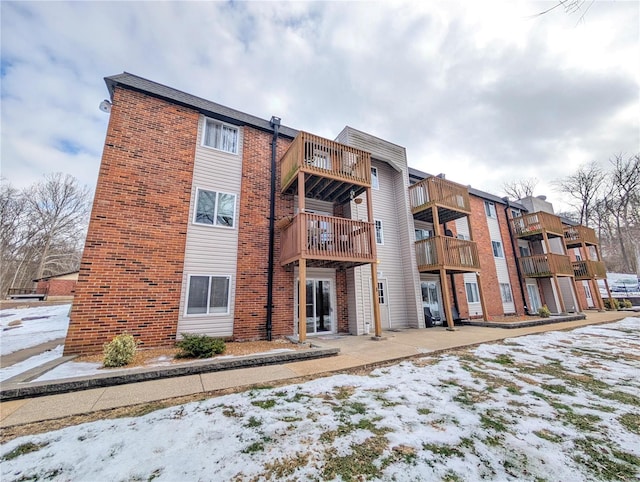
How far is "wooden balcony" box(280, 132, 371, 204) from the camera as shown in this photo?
823 centimetres

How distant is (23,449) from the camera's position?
2318 millimetres

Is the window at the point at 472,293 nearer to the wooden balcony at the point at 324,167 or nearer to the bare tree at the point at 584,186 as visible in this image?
the wooden balcony at the point at 324,167

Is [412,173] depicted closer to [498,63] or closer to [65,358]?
[498,63]

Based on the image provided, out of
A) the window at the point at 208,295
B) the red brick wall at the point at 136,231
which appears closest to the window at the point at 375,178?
the red brick wall at the point at 136,231

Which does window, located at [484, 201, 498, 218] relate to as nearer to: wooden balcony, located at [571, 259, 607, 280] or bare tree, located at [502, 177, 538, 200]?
wooden balcony, located at [571, 259, 607, 280]

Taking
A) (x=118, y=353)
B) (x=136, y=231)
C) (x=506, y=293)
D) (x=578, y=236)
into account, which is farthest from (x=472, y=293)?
(x=136, y=231)

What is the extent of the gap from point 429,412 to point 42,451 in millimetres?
4138

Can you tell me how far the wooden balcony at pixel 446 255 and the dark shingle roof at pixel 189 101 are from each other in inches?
312

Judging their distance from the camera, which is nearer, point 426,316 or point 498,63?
point 498,63

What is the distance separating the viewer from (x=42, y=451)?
228 cm

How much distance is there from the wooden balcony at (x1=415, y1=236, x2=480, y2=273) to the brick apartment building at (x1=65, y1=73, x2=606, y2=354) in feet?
0.21

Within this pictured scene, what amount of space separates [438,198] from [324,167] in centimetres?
610

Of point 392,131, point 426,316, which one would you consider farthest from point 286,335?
point 392,131

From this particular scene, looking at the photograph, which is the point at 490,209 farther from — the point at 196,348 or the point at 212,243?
the point at 196,348
